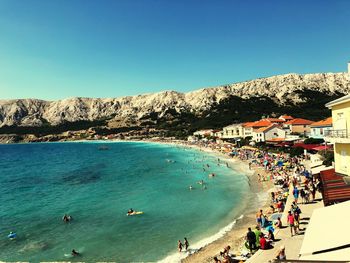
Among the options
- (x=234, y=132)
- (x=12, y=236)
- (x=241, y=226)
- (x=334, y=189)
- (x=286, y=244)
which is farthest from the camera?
(x=234, y=132)

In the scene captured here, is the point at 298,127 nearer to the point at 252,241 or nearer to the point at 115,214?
the point at 115,214

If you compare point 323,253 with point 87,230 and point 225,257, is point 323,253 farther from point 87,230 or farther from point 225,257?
point 87,230

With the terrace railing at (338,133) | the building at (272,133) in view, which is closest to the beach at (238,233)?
the terrace railing at (338,133)

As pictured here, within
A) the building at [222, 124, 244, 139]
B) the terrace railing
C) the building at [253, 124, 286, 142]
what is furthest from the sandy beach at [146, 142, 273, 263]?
the building at [222, 124, 244, 139]

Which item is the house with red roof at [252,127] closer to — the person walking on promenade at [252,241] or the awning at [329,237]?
the person walking on promenade at [252,241]

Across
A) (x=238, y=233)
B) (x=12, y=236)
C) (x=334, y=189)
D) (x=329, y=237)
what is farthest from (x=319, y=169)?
(x=12, y=236)
